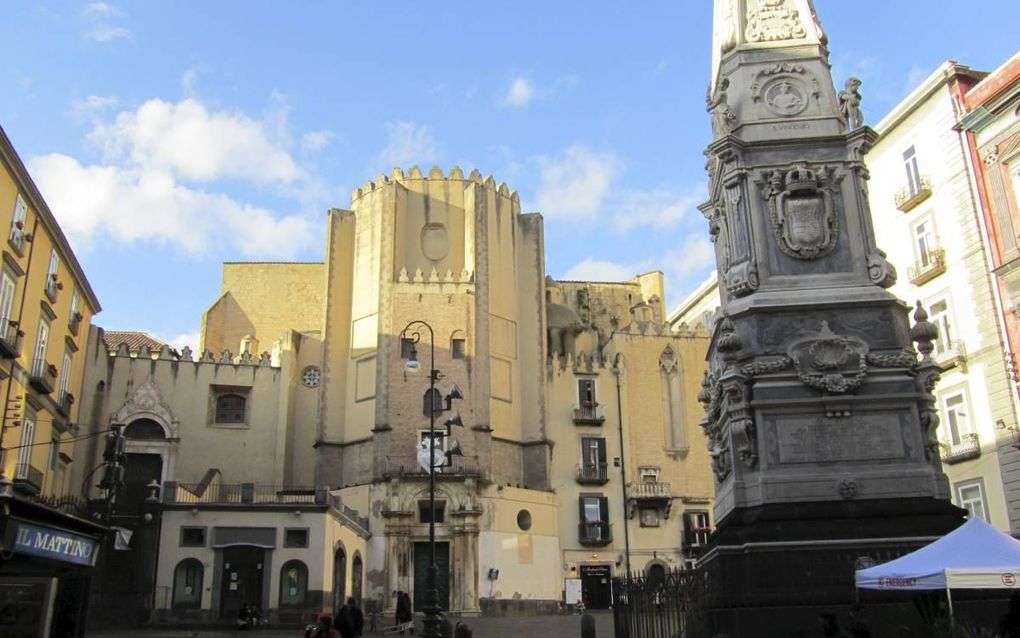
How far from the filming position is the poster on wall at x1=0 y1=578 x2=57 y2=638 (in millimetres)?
12445

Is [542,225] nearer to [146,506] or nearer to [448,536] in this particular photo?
[448,536]

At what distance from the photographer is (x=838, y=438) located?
1376cm

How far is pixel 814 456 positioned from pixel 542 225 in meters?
36.2

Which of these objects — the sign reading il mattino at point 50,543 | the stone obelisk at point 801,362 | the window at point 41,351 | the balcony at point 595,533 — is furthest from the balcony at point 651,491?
the sign reading il mattino at point 50,543

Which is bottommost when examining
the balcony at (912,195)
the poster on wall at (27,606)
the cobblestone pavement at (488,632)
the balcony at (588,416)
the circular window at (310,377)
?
the cobblestone pavement at (488,632)

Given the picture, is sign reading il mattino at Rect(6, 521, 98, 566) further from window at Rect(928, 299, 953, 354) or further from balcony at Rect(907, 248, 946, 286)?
balcony at Rect(907, 248, 946, 286)

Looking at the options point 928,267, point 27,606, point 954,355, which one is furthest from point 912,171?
point 27,606

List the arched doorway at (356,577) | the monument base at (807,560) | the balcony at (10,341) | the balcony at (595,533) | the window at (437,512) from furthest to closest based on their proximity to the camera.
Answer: the balcony at (595,533), the window at (437,512), the arched doorway at (356,577), the balcony at (10,341), the monument base at (807,560)

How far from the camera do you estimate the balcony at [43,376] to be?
32875 mm

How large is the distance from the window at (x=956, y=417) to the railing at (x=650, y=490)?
1679 cm

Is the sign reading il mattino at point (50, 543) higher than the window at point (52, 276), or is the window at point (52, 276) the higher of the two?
the window at point (52, 276)

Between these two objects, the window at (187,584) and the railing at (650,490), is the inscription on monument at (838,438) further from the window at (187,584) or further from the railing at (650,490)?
the railing at (650,490)

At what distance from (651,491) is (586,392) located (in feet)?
18.5

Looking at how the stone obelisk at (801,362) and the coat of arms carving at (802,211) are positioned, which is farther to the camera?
the coat of arms carving at (802,211)
